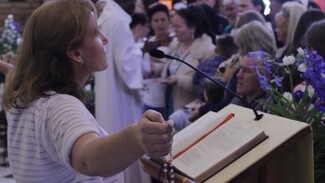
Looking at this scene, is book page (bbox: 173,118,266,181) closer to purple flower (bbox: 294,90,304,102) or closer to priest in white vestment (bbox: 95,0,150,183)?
purple flower (bbox: 294,90,304,102)

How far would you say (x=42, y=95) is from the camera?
1154 millimetres

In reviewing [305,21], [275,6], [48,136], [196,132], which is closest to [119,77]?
[305,21]

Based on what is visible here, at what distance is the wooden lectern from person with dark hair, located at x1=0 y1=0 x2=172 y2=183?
0.93 ft

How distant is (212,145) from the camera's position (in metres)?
1.23

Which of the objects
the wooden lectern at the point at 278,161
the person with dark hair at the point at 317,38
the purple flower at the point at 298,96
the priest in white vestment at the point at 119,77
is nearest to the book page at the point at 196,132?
the wooden lectern at the point at 278,161

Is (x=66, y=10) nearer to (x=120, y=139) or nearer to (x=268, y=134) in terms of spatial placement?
(x=120, y=139)

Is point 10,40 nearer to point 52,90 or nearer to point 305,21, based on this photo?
point 305,21

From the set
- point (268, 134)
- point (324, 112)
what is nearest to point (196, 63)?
point (324, 112)

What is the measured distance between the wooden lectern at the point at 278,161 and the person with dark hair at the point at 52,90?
283mm

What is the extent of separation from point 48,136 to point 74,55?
21 cm

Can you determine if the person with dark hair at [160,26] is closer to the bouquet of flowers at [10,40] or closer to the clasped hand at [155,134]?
the bouquet of flowers at [10,40]

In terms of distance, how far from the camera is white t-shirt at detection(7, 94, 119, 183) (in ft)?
3.26

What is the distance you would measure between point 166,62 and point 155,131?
3128 millimetres

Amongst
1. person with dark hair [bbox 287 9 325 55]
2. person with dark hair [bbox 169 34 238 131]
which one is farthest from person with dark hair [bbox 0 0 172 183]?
person with dark hair [bbox 169 34 238 131]
